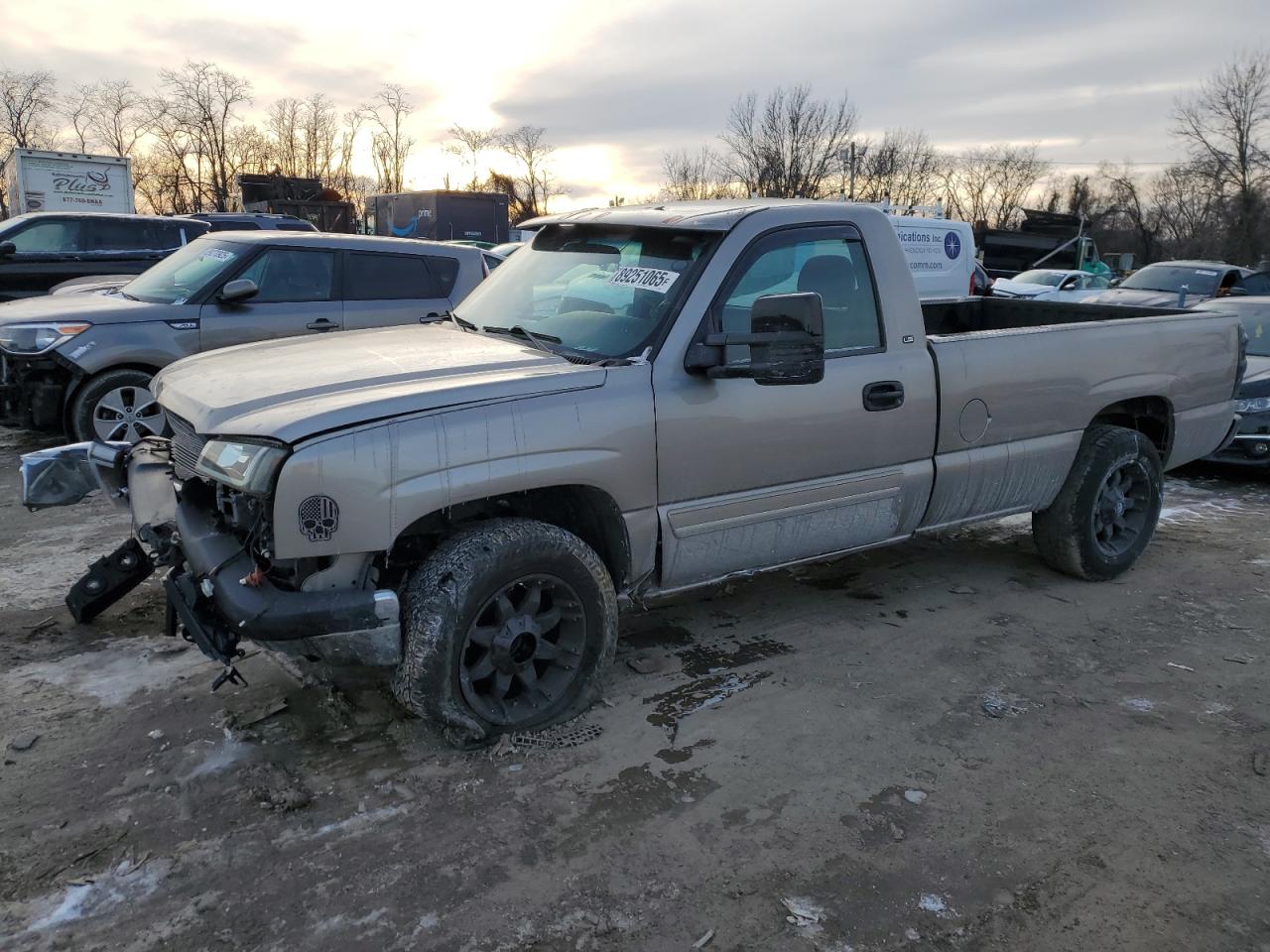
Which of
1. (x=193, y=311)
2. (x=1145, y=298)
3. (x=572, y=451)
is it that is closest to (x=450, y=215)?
(x=1145, y=298)

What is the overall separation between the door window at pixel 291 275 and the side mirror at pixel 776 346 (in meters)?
5.02

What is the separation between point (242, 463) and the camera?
299cm

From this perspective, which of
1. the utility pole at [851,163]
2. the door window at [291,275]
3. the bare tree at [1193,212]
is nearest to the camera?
the door window at [291,275]

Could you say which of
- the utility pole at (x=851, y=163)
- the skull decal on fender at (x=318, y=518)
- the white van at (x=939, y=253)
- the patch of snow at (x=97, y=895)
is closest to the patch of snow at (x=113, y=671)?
the patch of snow at (x=97, y=895)

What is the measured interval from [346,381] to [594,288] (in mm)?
1181

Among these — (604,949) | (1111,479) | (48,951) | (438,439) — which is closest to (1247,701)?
(1111,479)

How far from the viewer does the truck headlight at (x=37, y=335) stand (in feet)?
22.6

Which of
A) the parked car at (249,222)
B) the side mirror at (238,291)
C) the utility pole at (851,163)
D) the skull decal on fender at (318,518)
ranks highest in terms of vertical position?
the utility pole at (851,163)

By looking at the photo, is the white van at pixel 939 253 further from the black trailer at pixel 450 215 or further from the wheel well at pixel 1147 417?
the black trailer at pixel 450 215

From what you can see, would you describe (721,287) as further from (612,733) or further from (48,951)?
(48,951)

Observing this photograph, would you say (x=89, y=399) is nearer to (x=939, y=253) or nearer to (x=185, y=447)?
(x=185, y=447)

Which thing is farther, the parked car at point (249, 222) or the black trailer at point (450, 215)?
the black trailer at point (450, 215)

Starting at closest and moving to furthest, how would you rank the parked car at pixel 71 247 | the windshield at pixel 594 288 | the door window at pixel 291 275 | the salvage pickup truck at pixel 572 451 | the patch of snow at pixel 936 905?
the patch of snow at pixel 936 905
the salvage pickup truck at pixel 572 451
the windshield at pixel 594 288
the door window at pixel 291 275
the parked car at pixel 71 247

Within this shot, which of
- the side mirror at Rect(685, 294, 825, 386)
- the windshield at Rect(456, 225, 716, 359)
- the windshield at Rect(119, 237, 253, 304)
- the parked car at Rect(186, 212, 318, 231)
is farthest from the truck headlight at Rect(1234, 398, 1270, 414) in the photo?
the parked car at Rect(186, 212, 318, 231)
